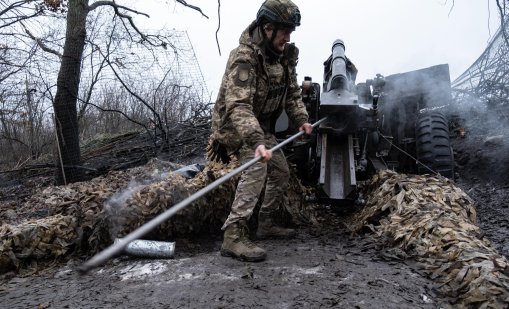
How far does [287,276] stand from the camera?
3.23m

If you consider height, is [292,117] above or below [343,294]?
above

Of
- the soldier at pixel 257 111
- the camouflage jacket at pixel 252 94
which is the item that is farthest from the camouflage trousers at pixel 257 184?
the camouflage jacket at pixel 252 94

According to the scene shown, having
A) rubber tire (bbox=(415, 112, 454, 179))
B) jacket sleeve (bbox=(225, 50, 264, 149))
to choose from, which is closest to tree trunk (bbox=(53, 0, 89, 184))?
jacket sleeve (bbox=(225, 50, 264, 149))

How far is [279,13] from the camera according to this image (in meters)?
3.92

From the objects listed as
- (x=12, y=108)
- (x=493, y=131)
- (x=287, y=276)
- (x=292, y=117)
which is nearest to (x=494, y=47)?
(x=493, y=131)

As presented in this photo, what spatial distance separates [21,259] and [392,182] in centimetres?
356

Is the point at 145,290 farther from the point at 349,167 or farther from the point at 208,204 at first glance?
the point at 349,167

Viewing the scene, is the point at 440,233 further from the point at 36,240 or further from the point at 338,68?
the point at 36,240

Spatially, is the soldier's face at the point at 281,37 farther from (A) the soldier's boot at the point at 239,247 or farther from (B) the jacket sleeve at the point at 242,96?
(A) the soldier's boot at the point at 239,247

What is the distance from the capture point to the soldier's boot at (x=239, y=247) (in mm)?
3586

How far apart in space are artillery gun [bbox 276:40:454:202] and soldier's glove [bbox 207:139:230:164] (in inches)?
33.6

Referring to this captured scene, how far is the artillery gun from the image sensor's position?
198 inches

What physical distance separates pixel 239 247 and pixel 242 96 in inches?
47.7

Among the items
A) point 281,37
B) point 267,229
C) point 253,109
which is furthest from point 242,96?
point 267,229
